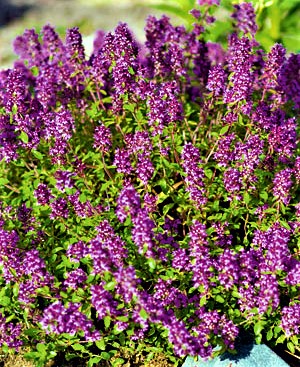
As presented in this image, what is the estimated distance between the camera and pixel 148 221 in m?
3.41

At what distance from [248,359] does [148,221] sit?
55.9 inches

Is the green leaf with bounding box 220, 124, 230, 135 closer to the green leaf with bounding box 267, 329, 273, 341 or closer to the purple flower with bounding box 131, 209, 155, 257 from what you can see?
the purple flower with bounding box 131, 209, 155, 257

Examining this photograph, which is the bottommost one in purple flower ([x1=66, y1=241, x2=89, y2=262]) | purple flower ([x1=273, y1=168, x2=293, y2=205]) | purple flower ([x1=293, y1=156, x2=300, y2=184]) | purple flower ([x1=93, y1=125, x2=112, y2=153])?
purple flower ([x1=66, y1=241, x2=89, y2=262])

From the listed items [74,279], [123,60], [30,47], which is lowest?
[74,279]

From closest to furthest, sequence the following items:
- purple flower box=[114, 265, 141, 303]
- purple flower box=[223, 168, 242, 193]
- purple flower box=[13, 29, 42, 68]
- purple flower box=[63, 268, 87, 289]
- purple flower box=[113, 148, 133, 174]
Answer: purple flower box=[114, 265, 141, 303]
purple flower box=[63, 268, 87, 289]
purple flower box=[223, 168, 242, 193]
purple flower box=[113, 148, 133, 174]
purple flower box=[13, 29, 42, 68]

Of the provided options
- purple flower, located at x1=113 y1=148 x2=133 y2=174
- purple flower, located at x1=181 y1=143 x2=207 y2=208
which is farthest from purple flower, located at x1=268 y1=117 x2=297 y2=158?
purple flower, located at x1=113 y1=148 x2=133 y2=174

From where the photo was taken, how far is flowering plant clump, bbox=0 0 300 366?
12.0ft

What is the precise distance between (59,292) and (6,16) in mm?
9783

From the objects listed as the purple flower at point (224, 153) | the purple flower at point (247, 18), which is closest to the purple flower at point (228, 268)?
the purple flower at point (224, 153)

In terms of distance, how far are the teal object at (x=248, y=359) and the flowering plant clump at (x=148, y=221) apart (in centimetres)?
15

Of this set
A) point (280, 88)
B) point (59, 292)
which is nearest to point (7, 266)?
point (59, 292)

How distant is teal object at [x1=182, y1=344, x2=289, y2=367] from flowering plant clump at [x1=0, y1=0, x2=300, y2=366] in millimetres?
145

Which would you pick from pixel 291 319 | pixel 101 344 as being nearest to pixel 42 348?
pixel 101 344

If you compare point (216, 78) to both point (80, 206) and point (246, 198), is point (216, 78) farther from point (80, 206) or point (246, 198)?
point (80, 206)
